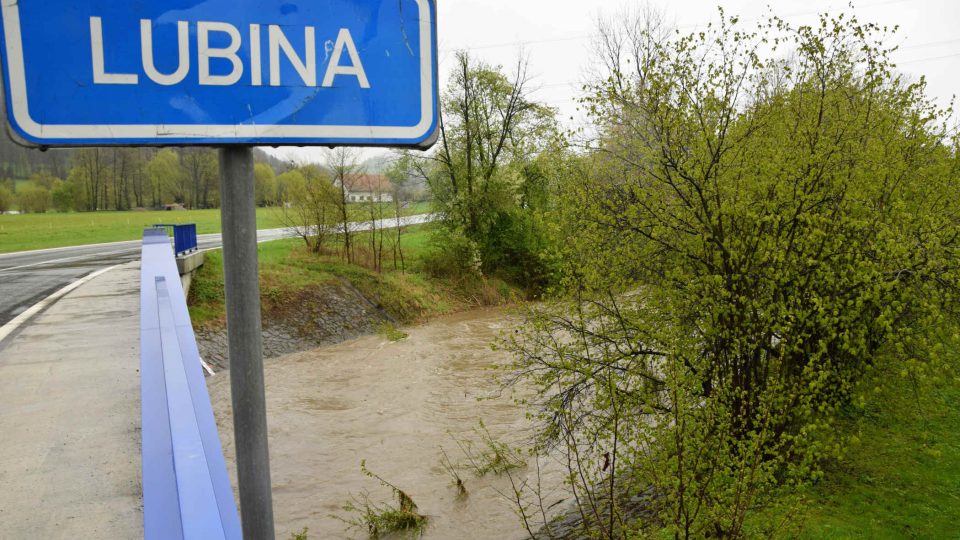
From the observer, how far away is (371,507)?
30.7 ft

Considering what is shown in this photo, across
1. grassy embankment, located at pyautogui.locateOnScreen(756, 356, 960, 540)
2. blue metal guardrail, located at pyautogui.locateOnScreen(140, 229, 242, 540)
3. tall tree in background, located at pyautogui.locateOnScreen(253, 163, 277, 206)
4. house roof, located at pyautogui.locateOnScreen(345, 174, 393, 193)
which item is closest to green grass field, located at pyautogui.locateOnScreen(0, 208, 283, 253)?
tall tree in background, located at pyautogui.locateOnScreen(253, 163, 277, 206)

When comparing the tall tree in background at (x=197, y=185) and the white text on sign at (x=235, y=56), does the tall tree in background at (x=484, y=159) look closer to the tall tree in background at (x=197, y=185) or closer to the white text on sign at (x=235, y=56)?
the white text on sign at (x=235, y=56)

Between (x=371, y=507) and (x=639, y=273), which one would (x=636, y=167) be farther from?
(x=371, y=507)

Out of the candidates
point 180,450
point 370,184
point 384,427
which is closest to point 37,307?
point 384,427

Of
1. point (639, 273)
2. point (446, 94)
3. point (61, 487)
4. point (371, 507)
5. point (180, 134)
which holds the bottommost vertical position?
point (371, 507)

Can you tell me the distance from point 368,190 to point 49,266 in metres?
11.1

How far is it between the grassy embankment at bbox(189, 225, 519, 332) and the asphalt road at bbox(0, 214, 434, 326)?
5.42ft

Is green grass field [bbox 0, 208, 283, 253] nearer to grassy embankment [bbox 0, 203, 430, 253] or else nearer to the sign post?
grassy embankment [bbox 0, 203, 430, 253]

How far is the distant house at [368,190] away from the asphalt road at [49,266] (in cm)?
100

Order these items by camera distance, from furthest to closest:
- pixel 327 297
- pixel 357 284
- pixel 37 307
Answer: pixel 357 284, pixel 327 297, pixel 37 307

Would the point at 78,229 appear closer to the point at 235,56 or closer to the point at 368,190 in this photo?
the point at 368,190

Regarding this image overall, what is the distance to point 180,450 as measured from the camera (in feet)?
6.02

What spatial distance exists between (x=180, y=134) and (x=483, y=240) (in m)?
26.2

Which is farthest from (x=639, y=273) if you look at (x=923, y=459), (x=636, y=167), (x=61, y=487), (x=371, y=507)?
(x=61, y=487)
